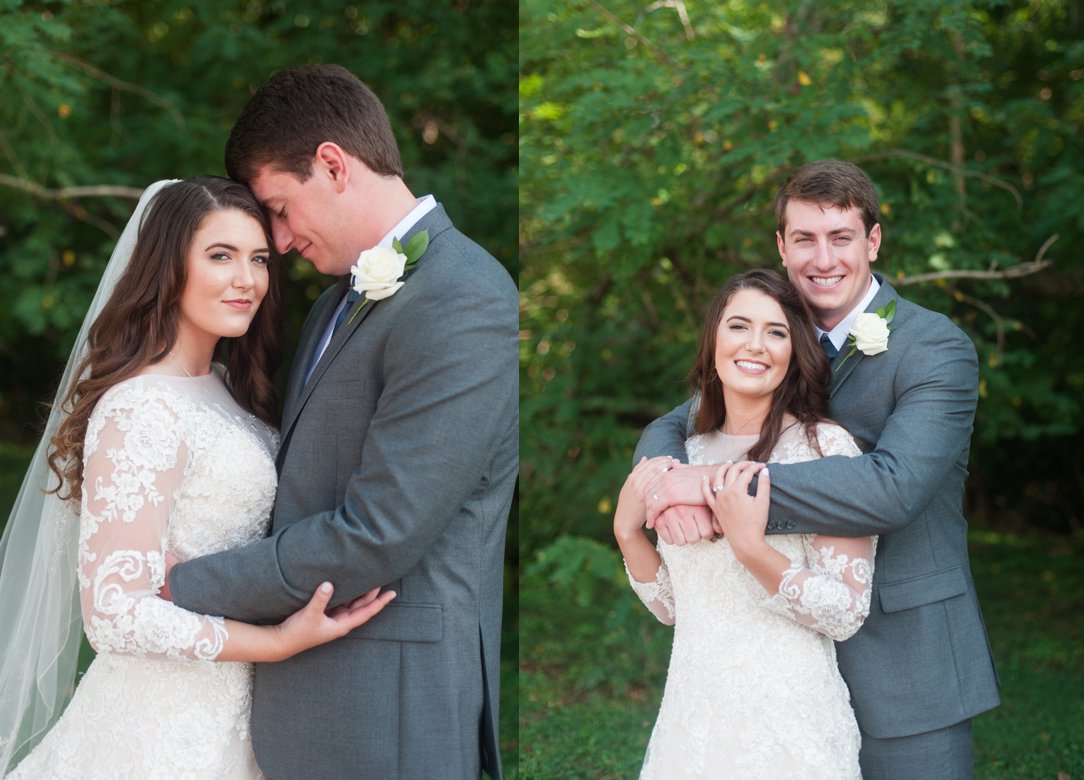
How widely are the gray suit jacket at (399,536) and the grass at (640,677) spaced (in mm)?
2696

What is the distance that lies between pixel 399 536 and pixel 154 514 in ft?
1.86

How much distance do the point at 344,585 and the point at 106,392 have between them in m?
0.74

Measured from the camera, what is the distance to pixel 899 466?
231 cm

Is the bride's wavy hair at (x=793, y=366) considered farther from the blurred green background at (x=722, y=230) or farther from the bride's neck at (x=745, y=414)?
the blurred green background at (x=722, y=230)

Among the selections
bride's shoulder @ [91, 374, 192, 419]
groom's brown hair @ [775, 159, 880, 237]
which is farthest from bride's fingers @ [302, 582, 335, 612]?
groom's brown hair @ [775, 159, 880, 237]

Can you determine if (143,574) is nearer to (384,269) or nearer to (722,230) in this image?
(384,269)

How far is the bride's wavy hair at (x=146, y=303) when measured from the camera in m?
2.50

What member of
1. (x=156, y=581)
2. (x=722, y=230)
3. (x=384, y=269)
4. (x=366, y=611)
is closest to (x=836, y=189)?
(x=384, y=269)

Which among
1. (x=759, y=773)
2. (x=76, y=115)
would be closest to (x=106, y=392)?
(x=759, y=773)

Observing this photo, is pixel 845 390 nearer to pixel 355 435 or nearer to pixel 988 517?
pixel 355 435

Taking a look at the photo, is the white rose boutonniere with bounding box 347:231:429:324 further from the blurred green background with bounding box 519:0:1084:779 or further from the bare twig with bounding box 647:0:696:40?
the bare twig with bounding box 647:0:696:40

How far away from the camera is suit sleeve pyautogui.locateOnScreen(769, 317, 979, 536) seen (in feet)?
7.47

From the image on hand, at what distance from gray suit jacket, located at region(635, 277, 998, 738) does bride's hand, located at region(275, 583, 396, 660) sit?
0.83 metres

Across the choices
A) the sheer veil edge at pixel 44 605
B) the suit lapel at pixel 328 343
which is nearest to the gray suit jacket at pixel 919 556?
the suit lapel at pixel 328 343
